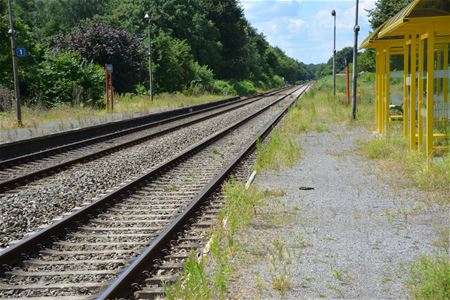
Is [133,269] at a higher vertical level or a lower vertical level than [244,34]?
lower

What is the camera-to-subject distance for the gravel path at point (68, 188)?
838 centimetres

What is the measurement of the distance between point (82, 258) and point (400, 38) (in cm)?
1178

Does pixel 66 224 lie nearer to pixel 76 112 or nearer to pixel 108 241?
pixel 108 241

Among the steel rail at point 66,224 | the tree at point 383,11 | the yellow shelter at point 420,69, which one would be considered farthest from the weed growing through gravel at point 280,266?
the tree at point 383,11

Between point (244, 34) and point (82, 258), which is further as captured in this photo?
point (244, 34)

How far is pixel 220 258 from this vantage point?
19.6 feet

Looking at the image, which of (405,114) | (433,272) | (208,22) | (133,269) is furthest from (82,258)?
(208,22)

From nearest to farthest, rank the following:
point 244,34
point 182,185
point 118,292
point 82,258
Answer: point 118,292 < point 82,258 < point 182,185 < point 244,34

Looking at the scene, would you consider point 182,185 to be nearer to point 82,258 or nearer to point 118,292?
point 82,258

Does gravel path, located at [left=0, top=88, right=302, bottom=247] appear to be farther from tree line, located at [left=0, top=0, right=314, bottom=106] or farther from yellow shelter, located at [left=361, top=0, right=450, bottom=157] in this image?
tree line, located at [left=0, top=0, right=314, bottom=106]

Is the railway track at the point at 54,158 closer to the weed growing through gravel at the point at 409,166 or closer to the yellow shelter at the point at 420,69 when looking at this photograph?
the weed growing through gravel at the point at 409,166

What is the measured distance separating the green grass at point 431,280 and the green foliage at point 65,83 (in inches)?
1077

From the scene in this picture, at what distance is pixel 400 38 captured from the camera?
A: 15.8 metres

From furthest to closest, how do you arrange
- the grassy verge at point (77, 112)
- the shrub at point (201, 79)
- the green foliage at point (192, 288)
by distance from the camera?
1. the shrub at point (201, 79)
2. the grassy verge at point (77, 112)
3. the green foliage at point (192, 288)
